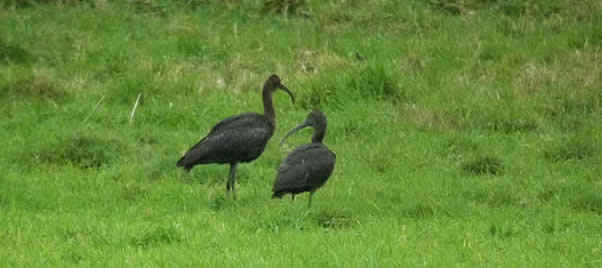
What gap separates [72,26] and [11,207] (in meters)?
8.02

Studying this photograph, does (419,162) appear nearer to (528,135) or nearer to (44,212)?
(528,135)

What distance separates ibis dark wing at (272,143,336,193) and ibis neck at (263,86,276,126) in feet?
3.93

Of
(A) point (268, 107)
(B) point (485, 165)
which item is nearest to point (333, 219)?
(A) point (268, 107)

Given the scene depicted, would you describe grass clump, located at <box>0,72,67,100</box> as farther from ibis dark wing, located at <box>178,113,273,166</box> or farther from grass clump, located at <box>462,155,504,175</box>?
grass clump, located at <box>462,155,504,175</box>

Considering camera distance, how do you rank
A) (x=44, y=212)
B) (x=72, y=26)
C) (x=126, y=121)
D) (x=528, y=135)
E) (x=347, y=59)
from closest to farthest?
(x=44, y=212) → (x=528, y=135) → (x=126, y=121) → (x=347, y=59) → (x=72, y=26)

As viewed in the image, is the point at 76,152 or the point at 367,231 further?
the point at 76,152

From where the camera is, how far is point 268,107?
10188 mm

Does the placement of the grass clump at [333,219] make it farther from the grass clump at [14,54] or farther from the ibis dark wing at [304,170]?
the grass clump at [14,54]

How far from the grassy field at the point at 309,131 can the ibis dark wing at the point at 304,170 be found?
1.06 feet

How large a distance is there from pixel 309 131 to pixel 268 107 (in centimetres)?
203

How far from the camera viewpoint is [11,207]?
8.80m

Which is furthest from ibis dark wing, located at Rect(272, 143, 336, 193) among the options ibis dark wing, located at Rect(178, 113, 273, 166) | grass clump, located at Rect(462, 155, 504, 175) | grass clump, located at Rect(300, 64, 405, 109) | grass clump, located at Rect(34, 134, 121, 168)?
grass clump, located at Rect(300, 64, 405, 109)

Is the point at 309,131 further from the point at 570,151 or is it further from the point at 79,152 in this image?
the point at 570,151

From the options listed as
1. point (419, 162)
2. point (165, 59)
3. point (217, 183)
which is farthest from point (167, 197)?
point (165, 59)
